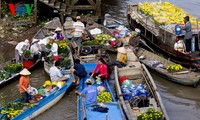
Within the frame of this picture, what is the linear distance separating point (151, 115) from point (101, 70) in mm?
3703

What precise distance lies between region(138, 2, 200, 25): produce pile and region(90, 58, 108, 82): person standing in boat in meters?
4.69

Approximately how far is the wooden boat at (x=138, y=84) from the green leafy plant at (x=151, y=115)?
190 mm

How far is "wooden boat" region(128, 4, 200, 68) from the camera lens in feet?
49.4

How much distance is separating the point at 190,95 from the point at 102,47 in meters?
4.85

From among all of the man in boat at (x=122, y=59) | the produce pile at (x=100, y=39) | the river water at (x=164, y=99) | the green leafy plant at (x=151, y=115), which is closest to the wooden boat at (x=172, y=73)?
the river water at (x=164, y=99)

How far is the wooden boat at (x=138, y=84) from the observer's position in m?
11.0

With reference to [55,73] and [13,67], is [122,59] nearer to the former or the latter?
[55,73]

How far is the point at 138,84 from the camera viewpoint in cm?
1319

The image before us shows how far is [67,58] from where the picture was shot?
14617 millimetres

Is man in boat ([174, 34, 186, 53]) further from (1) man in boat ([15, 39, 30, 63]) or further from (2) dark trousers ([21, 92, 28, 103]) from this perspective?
(2) dark trousers ([21, 92, 28, 103])

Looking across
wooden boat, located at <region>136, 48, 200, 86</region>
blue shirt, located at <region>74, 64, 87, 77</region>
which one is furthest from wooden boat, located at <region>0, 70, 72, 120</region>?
wooden boat, located at <region>136, 48, 200, 86</region>

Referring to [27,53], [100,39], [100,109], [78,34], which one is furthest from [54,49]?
[100,109]

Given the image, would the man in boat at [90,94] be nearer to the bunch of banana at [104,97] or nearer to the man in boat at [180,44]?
the bunch of banana at [104,97]

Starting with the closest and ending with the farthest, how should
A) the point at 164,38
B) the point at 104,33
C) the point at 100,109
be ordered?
the point at 100,109
the point at 164,38
the point at 104,33
